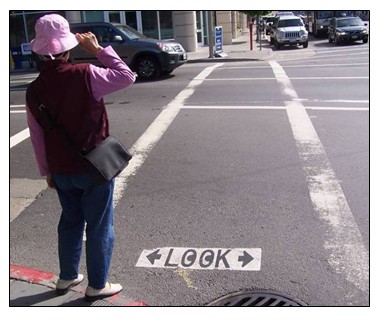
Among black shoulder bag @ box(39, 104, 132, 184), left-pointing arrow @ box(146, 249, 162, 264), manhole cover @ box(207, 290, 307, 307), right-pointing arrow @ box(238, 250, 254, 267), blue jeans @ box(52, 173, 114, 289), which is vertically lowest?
manhole cover @ box(207, 290, 307, 307)

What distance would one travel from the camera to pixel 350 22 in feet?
84.9

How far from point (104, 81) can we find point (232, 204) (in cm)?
246

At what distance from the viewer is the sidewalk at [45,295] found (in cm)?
318

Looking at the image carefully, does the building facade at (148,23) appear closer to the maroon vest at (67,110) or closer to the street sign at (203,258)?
the street sign at (203,258)

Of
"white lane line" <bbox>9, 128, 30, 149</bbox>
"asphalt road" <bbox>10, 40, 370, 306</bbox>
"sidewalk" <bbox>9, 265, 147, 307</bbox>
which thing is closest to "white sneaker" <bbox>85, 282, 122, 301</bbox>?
"sidewalk" <bbox>9, 265, 147, 307</bbox>

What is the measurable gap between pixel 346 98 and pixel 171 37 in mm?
17158

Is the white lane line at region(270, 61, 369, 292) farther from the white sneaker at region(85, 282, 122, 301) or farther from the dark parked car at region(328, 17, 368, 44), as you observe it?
the dark parked car at region(328, 17, 368, 44)

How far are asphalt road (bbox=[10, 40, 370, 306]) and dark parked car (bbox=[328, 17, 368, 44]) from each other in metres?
17.0

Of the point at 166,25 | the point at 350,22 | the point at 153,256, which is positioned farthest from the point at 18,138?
the point at 350,22

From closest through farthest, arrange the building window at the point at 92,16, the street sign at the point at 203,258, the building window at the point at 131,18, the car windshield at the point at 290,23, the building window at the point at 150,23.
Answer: the street sign at the point at 203,258 → the building window at the point at 92,16 → the building window at the point at 131,18 → the building window at the point at 150,23 → the car windshield at the point at 290,23

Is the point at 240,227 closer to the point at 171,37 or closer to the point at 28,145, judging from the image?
the point at 28,145

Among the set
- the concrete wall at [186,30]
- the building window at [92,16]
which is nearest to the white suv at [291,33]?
the concrete wall at [186,30]

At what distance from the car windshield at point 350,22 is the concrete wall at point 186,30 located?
329 inches

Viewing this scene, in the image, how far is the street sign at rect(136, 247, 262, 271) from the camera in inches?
147
